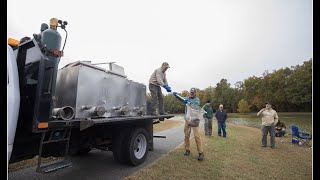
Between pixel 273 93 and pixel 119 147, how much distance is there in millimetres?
76363

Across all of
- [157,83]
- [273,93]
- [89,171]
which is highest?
[273,93]

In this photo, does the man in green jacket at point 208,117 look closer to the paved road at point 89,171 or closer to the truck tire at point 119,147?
the paved road at point 89,171

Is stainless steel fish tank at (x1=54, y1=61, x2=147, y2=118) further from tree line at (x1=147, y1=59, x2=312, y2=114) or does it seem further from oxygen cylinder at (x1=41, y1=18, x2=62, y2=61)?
tree line at (x1=147, y1=59, x2=312, y2=114)

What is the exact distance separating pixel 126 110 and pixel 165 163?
69.9 inches

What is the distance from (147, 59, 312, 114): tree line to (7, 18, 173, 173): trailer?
171 ft

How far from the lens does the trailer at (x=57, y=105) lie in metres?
3.86

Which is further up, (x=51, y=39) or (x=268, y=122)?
(x=51, y=39)

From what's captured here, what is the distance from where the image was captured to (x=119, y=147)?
595 cm

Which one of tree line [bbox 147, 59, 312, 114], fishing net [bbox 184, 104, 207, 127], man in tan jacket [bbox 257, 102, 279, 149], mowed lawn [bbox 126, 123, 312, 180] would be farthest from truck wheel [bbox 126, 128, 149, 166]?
tree line [bbox 147, 59, 312, 114]

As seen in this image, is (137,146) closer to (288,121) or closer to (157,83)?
(157,83)

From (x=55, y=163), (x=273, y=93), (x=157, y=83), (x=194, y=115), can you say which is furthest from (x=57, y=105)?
(x=273, y=93)

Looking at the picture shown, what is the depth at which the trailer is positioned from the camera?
152 inches

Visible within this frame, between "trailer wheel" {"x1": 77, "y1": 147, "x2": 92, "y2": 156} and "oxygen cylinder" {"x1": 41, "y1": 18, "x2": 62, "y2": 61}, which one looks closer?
"oxygen cylinder" {"x1": 41, "y1": 18, "x2": 62, "y2": 61}
